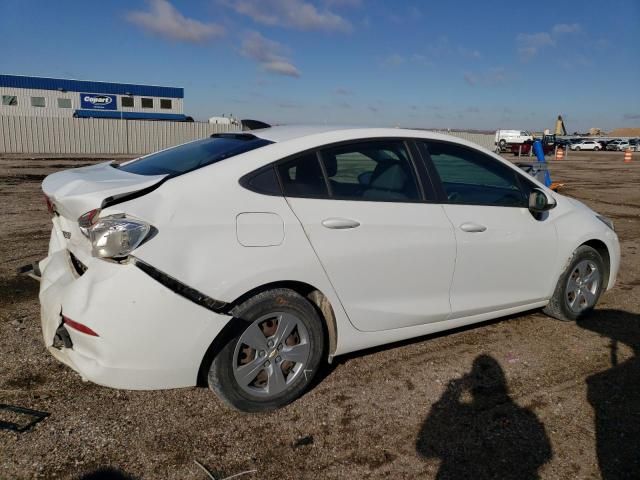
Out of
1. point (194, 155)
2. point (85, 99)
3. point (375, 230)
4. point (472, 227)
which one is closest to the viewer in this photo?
point (375, 230)

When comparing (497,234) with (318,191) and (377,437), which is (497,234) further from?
(377,437)

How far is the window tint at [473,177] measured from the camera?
3746 millimetres

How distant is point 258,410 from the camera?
3.03 meters

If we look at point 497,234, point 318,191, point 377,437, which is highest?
point 318,191

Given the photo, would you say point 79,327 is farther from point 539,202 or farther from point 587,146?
point 587,146

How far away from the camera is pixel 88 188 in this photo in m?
2.83

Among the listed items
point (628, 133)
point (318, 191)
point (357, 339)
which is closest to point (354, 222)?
point (318, 191)

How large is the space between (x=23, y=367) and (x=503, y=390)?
3.20m

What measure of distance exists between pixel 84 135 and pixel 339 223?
2996cm

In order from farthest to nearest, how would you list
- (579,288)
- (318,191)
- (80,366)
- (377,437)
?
(579,288) → (318,191) → (377,437) → (80,366)

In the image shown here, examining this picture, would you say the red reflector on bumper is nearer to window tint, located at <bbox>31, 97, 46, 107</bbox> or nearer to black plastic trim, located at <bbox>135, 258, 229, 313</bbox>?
black plastic trim, located at <bbox>135, 258, 229, 313</bbox>

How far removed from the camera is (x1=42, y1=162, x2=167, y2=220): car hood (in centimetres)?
270

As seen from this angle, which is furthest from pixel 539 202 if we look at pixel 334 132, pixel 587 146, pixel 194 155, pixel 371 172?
pixel 587 146

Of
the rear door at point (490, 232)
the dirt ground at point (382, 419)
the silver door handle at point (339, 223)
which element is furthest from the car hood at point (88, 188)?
the rear door at point (490, 232)
